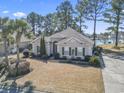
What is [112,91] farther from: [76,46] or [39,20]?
[39,20]

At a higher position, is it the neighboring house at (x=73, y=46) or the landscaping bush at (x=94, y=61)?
the neighboring house at (x=73, y=46)

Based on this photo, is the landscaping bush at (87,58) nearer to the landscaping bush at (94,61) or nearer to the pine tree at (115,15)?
A: the landscaping bush at (94,61)

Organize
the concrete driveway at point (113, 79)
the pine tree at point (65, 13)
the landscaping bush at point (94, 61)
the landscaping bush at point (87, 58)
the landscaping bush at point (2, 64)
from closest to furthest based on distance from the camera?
the concrete driveway at point (113, 79)
the landscaping bush at point (2, 64)
the landscaping bush at point (94, 61)
the landscaping bush at point (87, 58)
the pine tree at point (65, 13)

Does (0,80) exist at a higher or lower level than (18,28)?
lower

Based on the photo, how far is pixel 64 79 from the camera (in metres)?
23.1

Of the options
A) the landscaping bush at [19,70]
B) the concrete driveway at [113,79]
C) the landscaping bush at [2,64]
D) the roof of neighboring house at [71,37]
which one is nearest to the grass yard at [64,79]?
the concrete driveway at [113,79]

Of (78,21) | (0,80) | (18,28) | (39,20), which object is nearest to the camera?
(0,80)

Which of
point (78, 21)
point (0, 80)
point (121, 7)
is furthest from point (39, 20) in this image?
point (0, 80)

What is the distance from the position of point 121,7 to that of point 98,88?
33119 millimetres

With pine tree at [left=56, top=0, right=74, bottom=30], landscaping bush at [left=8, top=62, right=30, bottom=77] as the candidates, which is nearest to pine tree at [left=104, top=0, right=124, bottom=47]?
pine tree at [left=56, top=0, right=74, bottom=30]

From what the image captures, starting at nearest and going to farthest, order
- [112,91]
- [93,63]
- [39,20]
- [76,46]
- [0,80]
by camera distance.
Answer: [112,91] → [0,80] → [93,63] → [76,46] → [39,20]

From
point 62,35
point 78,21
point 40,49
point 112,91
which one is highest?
point 78,21

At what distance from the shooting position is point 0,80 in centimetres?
2373

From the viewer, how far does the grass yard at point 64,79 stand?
19984mm
